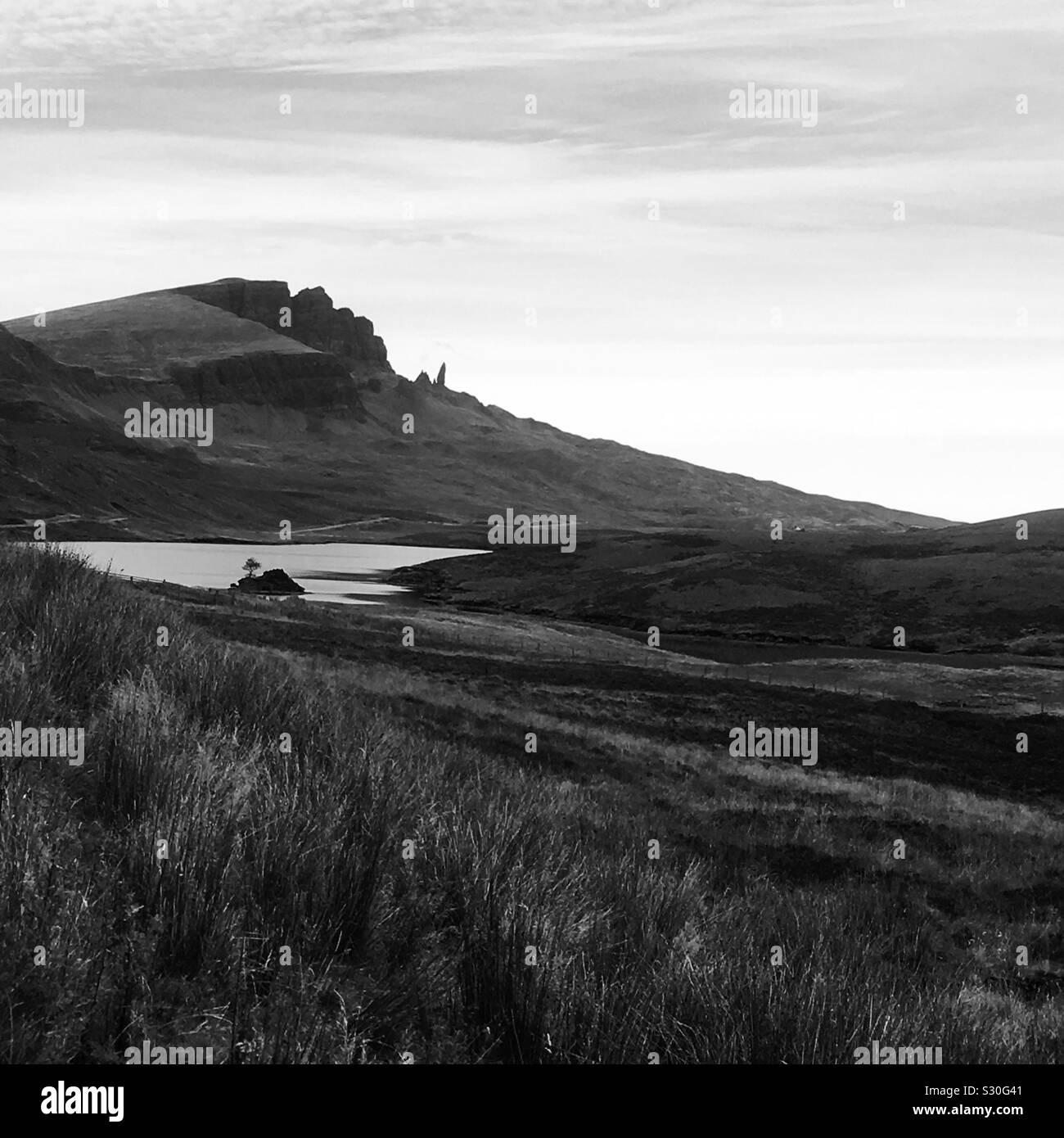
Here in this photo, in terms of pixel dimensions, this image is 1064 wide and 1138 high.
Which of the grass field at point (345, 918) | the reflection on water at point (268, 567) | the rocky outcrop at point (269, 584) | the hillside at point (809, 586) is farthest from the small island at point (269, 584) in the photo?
the grass field at point (345, 918)

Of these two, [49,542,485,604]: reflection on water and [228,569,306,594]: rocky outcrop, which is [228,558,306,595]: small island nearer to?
[228,569,306,594]: rocky outcrop

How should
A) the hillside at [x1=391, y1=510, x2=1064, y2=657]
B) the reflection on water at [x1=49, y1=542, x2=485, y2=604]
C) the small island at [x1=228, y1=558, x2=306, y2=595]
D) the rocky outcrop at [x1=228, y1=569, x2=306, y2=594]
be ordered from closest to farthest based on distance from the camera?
1. the small island at [x1=228, y1=558, x2=306, y2=595]
2. the rocky outcrop at [x1=228, y1=569, x2=306, y2=594]
3. the hillside at [x1=391, y1=510, x2=1064, y2=657]
4. the reflection on water at [x1=49, y1=542, x2=485, y2=604]

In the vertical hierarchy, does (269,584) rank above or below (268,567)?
below

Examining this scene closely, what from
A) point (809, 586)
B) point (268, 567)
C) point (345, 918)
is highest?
point (268, 567)

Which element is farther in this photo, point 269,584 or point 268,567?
point 268,567

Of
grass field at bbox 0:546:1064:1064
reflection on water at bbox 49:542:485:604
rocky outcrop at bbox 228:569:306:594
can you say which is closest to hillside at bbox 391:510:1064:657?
reflection on water at bbox 49:542:485:604

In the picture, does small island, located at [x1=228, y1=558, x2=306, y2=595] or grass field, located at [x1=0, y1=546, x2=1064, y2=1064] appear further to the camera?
small island, located at [x1=228, y1=558, x2=306, y2=595]

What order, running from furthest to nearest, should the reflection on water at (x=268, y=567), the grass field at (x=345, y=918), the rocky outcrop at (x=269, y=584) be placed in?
the reflection on water at (x=268, y=567)
the rocky outcrop at (x=269, y=584)
the grass field at (x=345, y=918)

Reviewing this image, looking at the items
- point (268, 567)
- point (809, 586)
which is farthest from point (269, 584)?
point (809, 586)

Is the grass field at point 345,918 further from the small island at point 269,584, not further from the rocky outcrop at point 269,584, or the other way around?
the rocky outcrop at point 269,584

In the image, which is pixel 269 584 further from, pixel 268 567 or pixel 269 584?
pixel 268 567

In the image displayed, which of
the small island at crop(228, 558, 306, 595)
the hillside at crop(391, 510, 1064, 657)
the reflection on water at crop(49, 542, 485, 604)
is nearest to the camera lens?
the small island at crop(228, 558, 306, 595)

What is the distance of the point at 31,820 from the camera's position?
488cm

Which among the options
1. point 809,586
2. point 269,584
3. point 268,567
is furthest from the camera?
point 268,567
